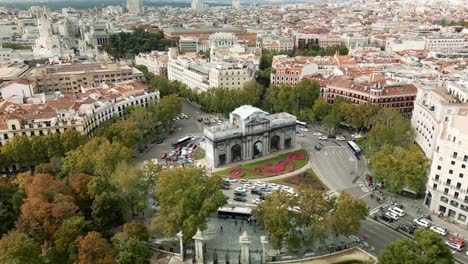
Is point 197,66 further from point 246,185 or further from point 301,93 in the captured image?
point 246,185

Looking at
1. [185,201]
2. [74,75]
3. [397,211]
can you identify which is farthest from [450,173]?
[74,75]

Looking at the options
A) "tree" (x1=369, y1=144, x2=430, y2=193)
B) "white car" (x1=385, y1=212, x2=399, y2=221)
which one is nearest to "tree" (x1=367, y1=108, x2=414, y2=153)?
"tree" (x1=369, y1=144, x2=430, y2=193)

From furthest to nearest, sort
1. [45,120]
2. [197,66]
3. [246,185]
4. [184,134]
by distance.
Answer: [197,66] → [184,134] → [45,120] → [246,185]

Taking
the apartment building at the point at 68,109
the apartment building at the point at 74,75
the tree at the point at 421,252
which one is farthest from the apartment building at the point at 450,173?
the apartment building at the point at 74,75

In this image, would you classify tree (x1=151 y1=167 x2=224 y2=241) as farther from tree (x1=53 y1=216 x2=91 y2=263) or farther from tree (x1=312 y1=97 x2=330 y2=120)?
tree (x1=312 y1=97 x2=330 y2=120)

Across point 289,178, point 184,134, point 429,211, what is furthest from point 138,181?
point 429,211

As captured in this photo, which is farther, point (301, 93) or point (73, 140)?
point (301, 93)
